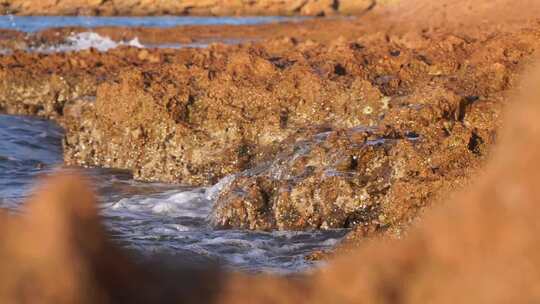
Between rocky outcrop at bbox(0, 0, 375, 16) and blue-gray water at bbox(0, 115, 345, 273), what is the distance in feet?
165

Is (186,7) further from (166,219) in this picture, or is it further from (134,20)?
(166,219)

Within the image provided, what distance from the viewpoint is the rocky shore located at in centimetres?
713

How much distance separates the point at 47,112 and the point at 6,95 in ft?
3.38

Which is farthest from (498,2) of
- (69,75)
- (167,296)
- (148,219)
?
(167,296)

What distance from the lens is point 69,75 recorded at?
16.1 m

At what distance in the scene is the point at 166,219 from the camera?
830 centimetres

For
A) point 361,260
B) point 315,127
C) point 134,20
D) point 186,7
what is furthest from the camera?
point 186,7

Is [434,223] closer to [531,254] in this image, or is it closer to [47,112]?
[531,254]

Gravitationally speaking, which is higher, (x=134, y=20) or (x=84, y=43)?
(x=84, y=43)

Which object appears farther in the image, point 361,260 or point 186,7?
point 186,7

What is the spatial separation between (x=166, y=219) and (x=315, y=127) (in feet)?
5.78

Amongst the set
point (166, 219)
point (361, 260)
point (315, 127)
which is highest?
point (361, 260)

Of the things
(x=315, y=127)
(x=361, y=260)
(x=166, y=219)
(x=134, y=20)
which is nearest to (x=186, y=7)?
(x=134, y=20)

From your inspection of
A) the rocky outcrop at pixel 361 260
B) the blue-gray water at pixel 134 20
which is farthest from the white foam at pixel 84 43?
the rocky outcrop at pixel 361 260
